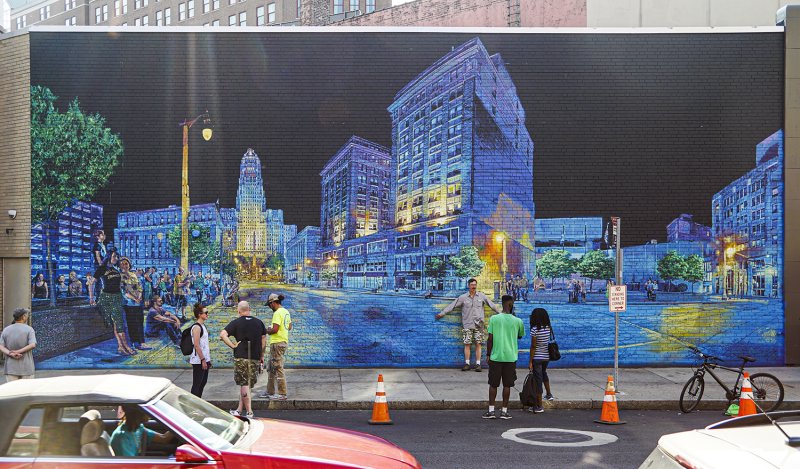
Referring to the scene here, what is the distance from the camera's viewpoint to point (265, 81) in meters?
16.1

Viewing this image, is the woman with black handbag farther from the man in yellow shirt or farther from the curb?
the man in yellow shirt

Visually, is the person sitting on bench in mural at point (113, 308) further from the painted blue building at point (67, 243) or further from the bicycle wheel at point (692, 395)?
the bicycle wheel at point (692, 395)

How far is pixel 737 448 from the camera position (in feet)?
12.1

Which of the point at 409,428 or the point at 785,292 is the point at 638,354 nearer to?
the point at 785,292

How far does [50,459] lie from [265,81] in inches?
473

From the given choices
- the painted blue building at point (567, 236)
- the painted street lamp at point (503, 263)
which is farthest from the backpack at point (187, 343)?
the painted blue building at point (567, 236)

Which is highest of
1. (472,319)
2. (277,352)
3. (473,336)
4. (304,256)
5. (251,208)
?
(251,208)

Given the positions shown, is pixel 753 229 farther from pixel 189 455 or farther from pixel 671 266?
pixel 189 455

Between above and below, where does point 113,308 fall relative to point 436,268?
below

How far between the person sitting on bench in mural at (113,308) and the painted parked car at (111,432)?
404 inches

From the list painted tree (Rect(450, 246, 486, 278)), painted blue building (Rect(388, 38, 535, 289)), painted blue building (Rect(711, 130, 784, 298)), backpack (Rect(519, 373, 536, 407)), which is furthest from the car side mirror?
painted blue building (Rect(711, 130, 784, 298))

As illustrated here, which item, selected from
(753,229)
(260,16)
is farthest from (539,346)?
(260,16)

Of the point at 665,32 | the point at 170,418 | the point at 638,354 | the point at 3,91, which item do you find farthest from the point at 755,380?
the point at 3,91

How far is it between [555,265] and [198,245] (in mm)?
7483
